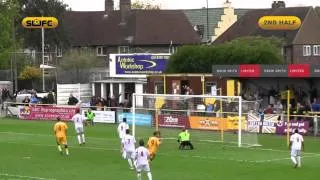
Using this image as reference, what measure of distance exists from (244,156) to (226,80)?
1972cm

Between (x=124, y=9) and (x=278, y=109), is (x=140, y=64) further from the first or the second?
(x=124, y=9)

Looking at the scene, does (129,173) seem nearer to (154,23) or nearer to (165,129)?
(165,129)

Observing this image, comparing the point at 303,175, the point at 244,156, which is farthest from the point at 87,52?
the point at 303,175

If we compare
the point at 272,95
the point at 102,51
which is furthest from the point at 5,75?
the point at 272,95

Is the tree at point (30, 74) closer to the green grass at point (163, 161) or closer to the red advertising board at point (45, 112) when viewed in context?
the red advertising board at point (45, 112)

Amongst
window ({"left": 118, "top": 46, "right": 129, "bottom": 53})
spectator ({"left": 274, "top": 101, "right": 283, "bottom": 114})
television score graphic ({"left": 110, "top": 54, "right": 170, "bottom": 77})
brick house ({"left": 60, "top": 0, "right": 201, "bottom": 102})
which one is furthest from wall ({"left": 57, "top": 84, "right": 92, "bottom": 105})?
window ({"left": 118, "top": 46, "right": 129, "bottom": 53})

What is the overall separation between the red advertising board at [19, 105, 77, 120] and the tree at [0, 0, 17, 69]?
2031 centimetres

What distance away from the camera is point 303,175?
29969 mm

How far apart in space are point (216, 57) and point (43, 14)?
3833cm

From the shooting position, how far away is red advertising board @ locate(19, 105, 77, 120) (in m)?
60.5

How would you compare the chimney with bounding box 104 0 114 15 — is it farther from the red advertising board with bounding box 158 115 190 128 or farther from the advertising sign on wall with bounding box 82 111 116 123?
the red advertising board with bounding box 158 115 190 128

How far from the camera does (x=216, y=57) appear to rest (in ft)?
226

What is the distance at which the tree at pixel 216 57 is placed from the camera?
2682 inches

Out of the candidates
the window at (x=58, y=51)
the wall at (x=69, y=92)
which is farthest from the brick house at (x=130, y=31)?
the wall at (x=69, y=92)
